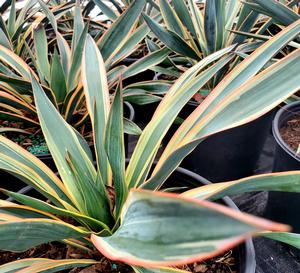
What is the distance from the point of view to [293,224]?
104 centimetres

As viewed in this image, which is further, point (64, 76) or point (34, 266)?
point (64, 76)

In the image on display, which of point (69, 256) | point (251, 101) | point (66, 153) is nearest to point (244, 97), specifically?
point (251, 101)

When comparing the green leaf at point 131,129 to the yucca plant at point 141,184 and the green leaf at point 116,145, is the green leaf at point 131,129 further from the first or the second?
the green leaf at point 116,145

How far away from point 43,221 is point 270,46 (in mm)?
455

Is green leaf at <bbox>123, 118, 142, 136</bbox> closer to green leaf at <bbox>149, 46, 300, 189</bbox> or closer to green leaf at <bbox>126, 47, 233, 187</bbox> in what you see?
green leaf at <bbox>126, 47, 233, 187</bbox>

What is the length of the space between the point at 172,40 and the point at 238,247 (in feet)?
2.29

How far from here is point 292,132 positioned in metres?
1.17

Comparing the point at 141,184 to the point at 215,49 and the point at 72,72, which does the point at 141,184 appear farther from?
the point at 215,49

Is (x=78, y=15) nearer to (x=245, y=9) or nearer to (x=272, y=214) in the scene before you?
(x=245, y=9)

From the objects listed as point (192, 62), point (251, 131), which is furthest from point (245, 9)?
point (251, 131)

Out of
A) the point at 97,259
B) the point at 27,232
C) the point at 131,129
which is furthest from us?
the point at 131,129

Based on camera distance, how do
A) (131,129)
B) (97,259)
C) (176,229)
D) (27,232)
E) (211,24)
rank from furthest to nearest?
1. (211,24)
2. (131,129)
3. (97,259)
4. (27,232)
5. (176,229)

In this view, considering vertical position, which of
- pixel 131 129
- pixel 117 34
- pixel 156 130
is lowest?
pixel 131 129

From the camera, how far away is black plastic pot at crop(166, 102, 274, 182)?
120 cm
